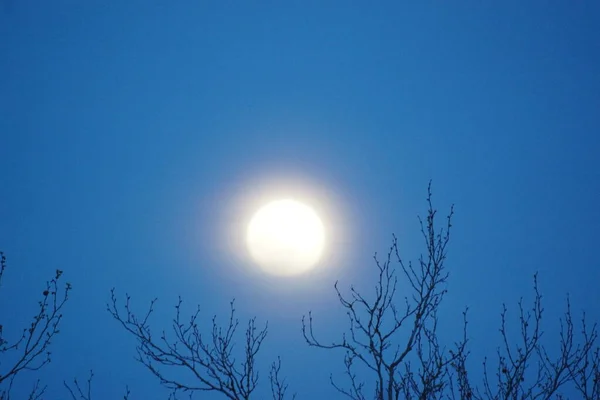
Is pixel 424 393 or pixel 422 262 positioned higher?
pixel 422 262

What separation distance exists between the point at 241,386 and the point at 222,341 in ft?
2.27

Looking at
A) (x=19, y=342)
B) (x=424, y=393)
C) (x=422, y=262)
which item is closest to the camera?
(x=424, y=393)

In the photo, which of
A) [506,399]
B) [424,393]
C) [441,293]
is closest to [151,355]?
[424,393]

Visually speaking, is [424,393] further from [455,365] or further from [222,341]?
[222,341]

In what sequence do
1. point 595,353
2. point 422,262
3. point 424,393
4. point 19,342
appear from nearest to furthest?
point 424,393, point 422,262, point 19,342, point 595,353

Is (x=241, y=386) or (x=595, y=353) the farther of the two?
(x=595, y=353)

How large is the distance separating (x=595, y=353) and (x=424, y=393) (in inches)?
137

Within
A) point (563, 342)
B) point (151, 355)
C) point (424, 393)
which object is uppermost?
point (563, 342)

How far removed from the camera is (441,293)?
5.77 metres

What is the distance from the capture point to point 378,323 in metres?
5.54

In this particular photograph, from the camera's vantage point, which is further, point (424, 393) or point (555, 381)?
point (555, 381)

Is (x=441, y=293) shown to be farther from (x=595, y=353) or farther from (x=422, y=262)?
(x=595, y=353)

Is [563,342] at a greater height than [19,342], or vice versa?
[563,342]

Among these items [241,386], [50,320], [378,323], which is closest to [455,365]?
[378,323]
